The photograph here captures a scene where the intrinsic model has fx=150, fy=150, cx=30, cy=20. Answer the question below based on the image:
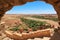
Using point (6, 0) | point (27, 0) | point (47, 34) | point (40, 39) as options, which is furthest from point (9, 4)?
point (47, 34)

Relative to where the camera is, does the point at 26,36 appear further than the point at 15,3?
Yes

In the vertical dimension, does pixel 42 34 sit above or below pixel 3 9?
below

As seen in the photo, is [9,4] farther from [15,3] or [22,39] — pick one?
[22,39]

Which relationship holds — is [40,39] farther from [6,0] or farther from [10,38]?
[6,0]

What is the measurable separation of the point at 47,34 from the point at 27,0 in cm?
859

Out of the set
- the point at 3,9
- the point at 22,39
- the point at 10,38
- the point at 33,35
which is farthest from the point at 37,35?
the point at 3,9

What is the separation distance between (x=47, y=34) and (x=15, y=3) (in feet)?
28.5

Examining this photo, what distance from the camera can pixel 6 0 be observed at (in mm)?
6293

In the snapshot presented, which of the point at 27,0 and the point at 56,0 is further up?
the point at 27,0

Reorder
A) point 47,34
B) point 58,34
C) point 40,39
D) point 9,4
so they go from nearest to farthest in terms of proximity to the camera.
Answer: point 9,4 → point 58,34 → point 40,39 → point 47,34

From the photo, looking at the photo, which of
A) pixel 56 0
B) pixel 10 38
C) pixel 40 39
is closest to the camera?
pixel 56 0

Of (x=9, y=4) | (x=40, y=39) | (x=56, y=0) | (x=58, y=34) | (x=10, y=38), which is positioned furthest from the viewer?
(x=10, y=38)

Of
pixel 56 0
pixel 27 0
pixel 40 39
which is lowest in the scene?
pixel 40 39

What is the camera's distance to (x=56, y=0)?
6.15 m
